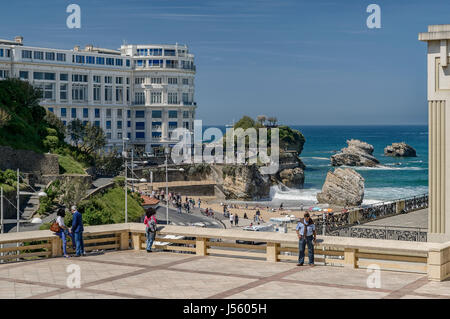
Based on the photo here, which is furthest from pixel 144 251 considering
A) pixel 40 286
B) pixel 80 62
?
pixel 80 62

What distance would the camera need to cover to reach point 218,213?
95188 millimetres

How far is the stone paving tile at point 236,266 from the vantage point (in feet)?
68.0

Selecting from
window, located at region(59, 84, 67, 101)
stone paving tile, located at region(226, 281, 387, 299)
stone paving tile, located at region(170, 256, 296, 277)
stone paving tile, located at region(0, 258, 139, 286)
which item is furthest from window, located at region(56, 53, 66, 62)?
stone paving tile, located at region(226, 281, 387, 299)

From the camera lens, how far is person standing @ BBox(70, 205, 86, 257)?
22766mm

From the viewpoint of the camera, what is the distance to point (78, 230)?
22.9 metres

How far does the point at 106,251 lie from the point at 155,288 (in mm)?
6174

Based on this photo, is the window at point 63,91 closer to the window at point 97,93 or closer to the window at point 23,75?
the window at point 97,93

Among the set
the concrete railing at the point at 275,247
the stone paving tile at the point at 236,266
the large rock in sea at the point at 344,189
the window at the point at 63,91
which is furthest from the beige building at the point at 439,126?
the window at the point at 63,91

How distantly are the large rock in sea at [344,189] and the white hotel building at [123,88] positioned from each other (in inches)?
2043

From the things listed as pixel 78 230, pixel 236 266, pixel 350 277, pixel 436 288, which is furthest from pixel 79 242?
pixel 436 288

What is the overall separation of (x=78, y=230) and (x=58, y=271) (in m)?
2.23

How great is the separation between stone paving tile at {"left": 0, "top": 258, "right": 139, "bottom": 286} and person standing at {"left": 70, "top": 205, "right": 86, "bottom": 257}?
0.61 metres

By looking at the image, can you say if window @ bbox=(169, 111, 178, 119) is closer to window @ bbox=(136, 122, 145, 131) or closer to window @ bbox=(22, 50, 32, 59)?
window @ bbox=(136, 122, 145, 131)
